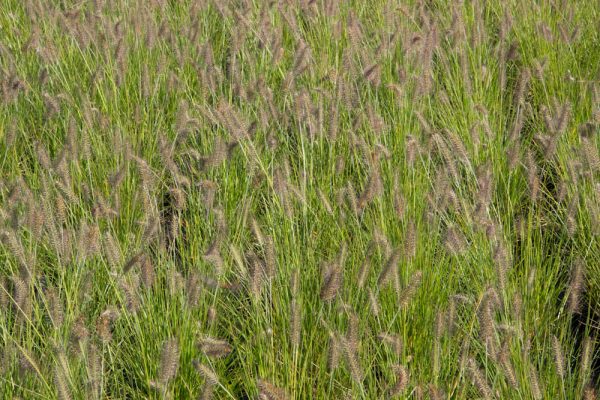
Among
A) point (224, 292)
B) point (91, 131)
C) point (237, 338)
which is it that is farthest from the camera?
point (91, 131)

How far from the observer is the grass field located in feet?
6.37

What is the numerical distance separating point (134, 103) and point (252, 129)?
0.93m

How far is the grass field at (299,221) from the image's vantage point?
194cm

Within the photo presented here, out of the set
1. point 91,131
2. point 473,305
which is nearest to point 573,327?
point 473,305

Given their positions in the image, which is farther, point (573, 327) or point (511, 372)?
point (573, 327)

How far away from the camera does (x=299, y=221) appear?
2678 millimetres

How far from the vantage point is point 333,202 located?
263 cm

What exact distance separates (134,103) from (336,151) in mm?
847

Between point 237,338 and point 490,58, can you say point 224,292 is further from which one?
point 490,58

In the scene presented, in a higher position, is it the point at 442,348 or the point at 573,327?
the point at 442,348

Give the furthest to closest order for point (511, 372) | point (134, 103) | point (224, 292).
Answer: point (134, 103) → point (224, 292) → point (511, 372)

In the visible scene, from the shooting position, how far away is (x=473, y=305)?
2.25 meters

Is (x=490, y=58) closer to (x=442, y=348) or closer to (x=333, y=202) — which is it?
(x=333, y=202)

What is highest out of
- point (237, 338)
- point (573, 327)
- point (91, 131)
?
point (91, 131)
